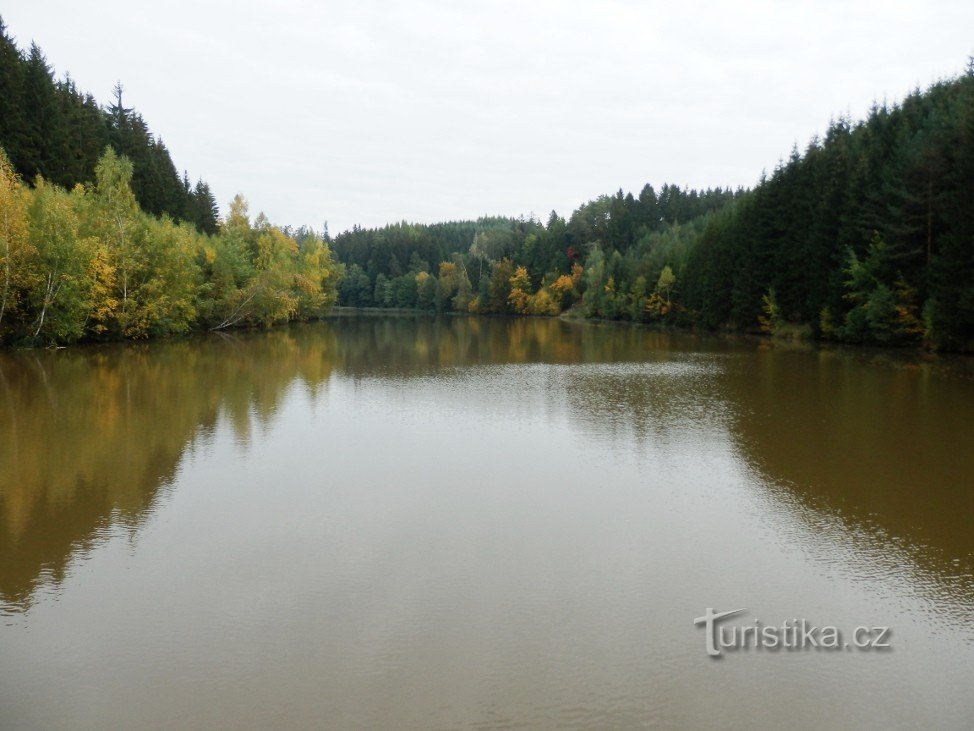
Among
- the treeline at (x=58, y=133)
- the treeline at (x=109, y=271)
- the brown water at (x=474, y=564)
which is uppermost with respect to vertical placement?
the treeline at (x=58, y=133)

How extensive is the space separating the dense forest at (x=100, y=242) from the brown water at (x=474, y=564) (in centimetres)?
1714

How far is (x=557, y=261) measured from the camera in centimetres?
11775

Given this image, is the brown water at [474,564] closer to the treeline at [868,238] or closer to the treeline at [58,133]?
the treeline at [868,238]

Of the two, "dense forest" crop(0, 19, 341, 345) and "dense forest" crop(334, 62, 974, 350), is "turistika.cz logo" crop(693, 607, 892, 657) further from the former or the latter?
"dense forest" crop(0, 19, 341, 345)

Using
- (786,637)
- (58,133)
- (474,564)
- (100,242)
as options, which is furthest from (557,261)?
(786,637)

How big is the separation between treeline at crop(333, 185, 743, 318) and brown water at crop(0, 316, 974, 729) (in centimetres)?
6619

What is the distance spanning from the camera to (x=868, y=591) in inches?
315

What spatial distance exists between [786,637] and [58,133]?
5584cm

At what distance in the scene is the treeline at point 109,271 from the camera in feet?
111

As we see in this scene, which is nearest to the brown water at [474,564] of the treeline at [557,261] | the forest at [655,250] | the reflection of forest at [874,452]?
the reflection of forest at [874,452]

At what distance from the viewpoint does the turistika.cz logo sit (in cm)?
677

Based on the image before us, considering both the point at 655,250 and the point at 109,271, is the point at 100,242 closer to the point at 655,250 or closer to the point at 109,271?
the point at 109,271

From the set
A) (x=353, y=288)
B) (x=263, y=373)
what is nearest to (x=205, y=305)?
(x=263, y=373)

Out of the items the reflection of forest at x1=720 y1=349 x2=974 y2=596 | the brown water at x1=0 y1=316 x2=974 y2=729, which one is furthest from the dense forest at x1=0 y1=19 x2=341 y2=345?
the reflection of forest at x1=720 y1=349 x2=974 y2=596
